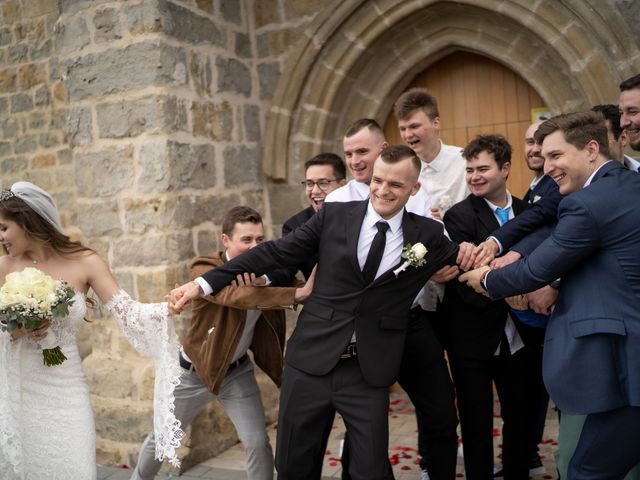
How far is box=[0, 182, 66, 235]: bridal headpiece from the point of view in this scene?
11.6 feet

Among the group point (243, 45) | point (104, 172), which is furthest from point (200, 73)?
point (104, 172)

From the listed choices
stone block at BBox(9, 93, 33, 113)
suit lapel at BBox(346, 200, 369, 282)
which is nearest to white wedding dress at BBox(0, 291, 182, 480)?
suit lapel at BBox(346, 200, 369, 282)

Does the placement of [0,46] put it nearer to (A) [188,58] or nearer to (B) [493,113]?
(A) [188,58]

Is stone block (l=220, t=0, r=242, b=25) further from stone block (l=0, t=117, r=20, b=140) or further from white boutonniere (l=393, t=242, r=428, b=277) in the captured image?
white boutonniere (l=393, t=242, r=428, b=277)

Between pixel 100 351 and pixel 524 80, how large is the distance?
419 cm

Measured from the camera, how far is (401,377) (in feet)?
12.3

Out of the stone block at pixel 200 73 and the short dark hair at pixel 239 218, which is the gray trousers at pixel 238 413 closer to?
the short dark hair at pixel 239 218

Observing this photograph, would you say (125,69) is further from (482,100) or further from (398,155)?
(482,100)

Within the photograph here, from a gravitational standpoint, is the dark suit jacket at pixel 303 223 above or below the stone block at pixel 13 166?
below

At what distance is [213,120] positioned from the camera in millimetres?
5465

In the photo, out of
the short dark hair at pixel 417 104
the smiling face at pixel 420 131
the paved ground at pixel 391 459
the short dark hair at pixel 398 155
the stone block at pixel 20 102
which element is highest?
the stone block at pixel 20 102

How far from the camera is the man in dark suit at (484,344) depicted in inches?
146

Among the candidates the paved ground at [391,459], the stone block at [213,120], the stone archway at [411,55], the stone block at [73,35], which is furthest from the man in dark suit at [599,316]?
the stone block at [73,35]

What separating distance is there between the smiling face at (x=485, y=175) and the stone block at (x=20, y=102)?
16.4 ft
